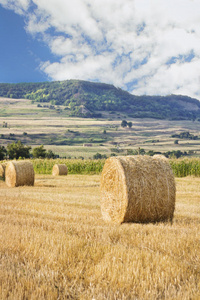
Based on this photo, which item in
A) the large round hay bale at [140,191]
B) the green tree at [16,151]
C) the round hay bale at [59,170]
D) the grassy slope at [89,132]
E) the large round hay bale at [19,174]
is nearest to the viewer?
the large round hay bale at [140,191]

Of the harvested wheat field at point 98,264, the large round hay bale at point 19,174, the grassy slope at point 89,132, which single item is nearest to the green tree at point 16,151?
the large round hay bale at point 19,174

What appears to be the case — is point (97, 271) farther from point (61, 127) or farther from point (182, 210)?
point (61, 127)

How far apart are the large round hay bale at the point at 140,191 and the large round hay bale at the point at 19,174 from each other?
13733 mm

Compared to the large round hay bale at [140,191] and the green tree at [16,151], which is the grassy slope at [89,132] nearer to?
the green tree at [16,151]

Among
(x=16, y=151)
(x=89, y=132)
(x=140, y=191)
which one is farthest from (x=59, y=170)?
(x=89, y=132)

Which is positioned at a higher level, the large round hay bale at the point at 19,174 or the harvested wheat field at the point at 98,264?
the harvested wheat field at the point at 98,264

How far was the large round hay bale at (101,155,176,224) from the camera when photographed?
8367 mm

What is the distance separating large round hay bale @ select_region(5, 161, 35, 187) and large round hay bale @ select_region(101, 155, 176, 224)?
13.7m

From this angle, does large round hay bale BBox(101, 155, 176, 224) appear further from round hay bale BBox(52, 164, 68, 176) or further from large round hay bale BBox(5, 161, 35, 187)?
round hay bale BBox(52, 164, 68, 176)

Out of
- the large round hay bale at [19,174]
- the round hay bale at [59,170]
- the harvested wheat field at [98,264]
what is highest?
the harvested wheat field at [98,264]

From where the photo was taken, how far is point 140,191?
8406 mm

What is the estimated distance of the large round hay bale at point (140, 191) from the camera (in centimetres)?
837

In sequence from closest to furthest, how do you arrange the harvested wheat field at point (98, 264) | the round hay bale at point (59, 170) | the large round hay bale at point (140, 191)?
the harvested wheat field at point (98, 264)
the large round hay bale at point (140, 191)
the round hay bale at point (59, 170)

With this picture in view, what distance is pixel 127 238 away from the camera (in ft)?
19.5
